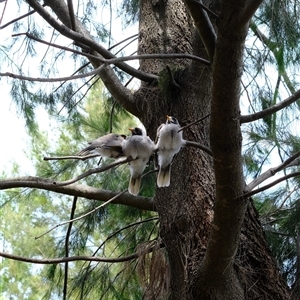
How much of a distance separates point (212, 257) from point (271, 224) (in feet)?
2.47

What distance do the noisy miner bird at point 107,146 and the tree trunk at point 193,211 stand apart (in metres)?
0.35

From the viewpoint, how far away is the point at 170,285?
2.16m

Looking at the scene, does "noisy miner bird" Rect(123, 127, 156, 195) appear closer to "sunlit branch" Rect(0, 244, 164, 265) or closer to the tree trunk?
the tree trunk

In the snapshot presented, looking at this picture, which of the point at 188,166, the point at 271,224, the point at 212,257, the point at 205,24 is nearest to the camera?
the point at 205,24

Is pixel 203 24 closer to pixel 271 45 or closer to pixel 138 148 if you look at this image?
pixel 138 148

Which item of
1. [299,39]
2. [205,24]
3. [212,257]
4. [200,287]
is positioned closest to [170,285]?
[200,287]

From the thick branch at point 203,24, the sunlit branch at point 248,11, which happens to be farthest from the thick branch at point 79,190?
the sunlit branch at point 248,11

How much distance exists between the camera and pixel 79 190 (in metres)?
2.34

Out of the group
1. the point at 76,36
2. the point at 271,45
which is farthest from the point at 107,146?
the point at 271,45

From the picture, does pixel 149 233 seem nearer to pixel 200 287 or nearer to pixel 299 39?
pixel 200 287

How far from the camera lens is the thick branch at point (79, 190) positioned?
6.95ft

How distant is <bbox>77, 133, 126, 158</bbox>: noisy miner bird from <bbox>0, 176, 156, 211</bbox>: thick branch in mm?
229

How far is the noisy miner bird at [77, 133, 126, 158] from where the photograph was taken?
A: 1.93 m

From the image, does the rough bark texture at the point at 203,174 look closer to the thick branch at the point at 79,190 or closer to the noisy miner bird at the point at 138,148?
the thick branch at the point at 79,190
